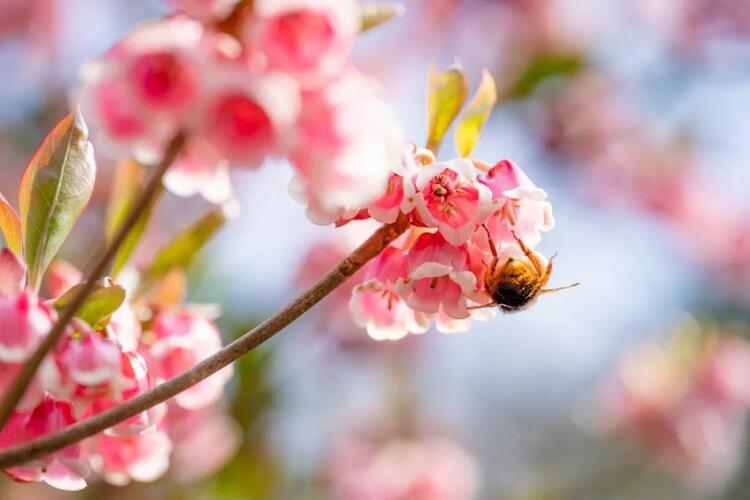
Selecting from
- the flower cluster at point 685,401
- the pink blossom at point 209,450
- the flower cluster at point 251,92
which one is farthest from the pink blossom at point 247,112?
the flower cluster at point 685,401

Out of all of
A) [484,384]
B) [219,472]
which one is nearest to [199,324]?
[219,472]

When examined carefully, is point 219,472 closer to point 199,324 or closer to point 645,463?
point 199,324

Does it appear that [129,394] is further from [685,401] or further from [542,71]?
[685,401]

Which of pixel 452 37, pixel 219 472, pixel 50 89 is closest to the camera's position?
pixel 219 472

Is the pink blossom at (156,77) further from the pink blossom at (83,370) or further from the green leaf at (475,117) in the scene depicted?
the green leaf at (475,117)

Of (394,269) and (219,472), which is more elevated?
(394,269)

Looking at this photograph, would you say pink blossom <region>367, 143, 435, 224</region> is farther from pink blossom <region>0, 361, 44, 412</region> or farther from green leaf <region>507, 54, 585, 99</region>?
green leaf <region>507, 54, 585, 99</region>
